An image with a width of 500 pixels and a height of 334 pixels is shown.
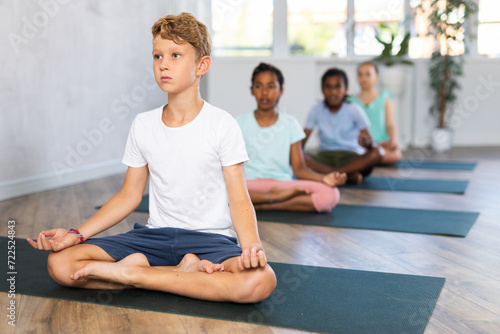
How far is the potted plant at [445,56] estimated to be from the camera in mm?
5387

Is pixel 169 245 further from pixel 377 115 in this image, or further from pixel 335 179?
pixel 377 115

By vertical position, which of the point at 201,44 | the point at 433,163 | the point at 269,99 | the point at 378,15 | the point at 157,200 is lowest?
the point at 433,163

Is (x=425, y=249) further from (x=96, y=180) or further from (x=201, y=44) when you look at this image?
(x=96, y=180)

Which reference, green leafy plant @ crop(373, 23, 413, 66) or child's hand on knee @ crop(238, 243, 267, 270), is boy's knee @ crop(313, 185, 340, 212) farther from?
green leafy plant @ crop(373, 23, 413, 66)

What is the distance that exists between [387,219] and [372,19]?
3.78 metres

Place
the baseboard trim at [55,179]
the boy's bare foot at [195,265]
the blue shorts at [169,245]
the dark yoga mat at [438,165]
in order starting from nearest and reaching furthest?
the boy's bare foot at [195,265]
the blue shorts at [169,245]
the baseboard trim at [55,179]
the dark yoga mat at [438,165]

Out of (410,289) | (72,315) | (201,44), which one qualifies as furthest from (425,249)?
(72,315)

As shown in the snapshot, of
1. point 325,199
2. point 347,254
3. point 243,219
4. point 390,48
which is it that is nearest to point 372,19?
point 390,48

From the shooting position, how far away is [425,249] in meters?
2.02

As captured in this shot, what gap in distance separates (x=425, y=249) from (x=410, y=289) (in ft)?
1.65

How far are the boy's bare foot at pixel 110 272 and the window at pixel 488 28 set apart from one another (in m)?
5.37

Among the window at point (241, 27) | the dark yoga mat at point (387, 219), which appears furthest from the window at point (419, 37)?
the dark yoga mat at point (387, 219)

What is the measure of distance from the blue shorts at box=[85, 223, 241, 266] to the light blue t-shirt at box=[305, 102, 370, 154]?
80.6 inches

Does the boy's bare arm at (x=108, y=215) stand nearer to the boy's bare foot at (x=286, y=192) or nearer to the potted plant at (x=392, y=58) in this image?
the boy's bare foot at (x=286, y=192)
